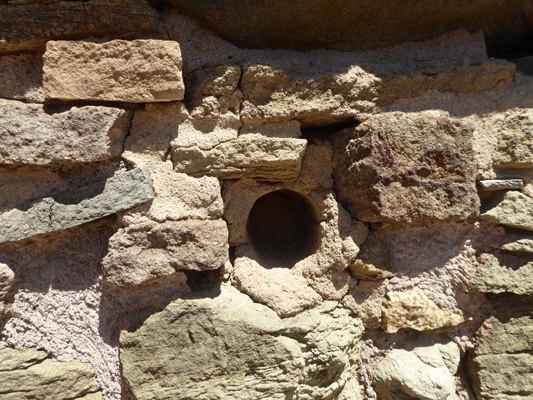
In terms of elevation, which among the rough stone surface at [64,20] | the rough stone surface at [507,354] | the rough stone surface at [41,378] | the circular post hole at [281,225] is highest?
the rough stone surface at [64,20]

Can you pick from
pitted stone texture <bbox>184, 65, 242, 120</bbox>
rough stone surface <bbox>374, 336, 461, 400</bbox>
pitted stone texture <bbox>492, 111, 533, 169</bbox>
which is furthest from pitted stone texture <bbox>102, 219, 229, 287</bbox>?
pitted stone texture <bbox>492, 111, 533, 169</bbox>

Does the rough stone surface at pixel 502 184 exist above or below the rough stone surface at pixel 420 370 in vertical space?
above

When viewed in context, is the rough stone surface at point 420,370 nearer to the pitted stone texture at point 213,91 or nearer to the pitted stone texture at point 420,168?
the pitted stone texture at point 420,168

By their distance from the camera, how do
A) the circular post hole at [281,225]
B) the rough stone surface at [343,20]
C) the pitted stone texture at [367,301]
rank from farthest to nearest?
Result: the circular post hole at [281,225] → the pitted stone texture at [367,301] → the rough stone surface at [343,20]

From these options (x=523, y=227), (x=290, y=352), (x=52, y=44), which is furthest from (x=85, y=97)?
(x=523, y=227)

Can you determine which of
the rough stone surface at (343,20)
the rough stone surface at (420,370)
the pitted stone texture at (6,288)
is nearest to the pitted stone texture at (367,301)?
the rough stone surface at (420,370)

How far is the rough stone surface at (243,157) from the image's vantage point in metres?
1.29

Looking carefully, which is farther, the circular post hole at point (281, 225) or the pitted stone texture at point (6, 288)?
the circular post hole at point (281, 225)

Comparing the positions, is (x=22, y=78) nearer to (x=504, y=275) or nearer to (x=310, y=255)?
(x=310, y=255)

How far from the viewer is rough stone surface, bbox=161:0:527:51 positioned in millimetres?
1292

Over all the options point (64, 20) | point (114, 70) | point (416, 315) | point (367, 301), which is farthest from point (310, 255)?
point (64, 20)

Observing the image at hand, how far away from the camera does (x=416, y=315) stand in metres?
1.38

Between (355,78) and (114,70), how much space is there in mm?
862

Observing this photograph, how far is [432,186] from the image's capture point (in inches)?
52.7
